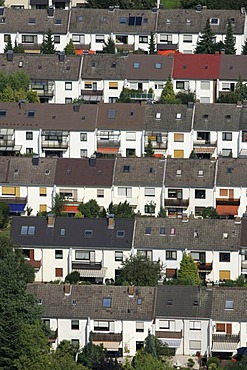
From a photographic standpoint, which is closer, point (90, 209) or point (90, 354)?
point (90, 354)

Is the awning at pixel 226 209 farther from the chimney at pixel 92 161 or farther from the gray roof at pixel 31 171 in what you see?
the gray roof at pixel 31 171

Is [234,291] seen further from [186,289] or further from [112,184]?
[112,184]

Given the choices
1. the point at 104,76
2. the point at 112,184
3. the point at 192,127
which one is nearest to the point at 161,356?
the point at 112,184

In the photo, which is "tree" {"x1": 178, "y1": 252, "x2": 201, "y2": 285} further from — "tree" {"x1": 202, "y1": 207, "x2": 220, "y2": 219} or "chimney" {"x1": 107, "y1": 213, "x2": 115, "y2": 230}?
"tree" {"x1": 202, "y1": 207, "x2": 220, "y2": 219}

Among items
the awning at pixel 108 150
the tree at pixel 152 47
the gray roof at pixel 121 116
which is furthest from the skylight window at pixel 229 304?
the tree at pixel 152 47

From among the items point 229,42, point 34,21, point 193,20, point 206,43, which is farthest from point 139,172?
point 34,21

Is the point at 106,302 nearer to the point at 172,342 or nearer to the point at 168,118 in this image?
the point at 172,342

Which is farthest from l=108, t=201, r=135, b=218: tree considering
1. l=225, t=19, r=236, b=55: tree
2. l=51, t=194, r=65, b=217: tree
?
l=225, t=19, r=236, b=55: tree
